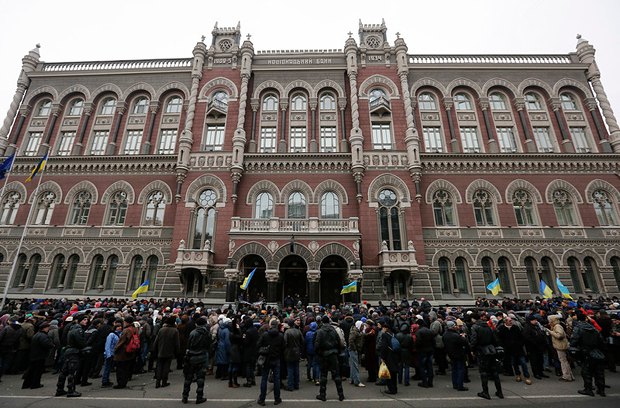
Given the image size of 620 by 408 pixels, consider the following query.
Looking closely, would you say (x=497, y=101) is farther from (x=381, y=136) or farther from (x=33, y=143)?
(x=33, y=143)

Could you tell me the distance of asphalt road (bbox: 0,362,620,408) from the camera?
7796 millimetres

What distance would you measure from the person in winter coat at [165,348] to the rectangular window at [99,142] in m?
26.6

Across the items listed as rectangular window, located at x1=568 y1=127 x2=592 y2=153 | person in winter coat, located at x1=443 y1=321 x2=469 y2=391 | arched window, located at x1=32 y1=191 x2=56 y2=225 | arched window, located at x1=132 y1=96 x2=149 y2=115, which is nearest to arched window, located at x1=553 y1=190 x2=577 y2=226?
rectangular window, located at x1=568 y1=127 x2=592 y2=153

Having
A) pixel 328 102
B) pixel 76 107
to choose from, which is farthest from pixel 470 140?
pixel 76 107

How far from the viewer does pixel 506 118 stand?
1145 inches

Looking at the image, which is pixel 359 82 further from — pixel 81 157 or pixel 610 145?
pixel 81 157

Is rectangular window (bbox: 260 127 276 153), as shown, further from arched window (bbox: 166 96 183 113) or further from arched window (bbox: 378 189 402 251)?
arched window (bbox: 378 189 402 251)

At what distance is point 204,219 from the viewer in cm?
2556

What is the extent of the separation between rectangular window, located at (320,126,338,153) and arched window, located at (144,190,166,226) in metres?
15.5

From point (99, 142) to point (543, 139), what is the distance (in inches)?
1696

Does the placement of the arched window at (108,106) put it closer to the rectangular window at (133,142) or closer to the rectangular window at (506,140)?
the rectangular window at (133,142)

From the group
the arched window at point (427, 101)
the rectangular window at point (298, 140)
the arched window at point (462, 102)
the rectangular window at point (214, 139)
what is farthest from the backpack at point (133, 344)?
the arched window at point (462, 102)

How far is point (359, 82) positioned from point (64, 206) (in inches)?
1174

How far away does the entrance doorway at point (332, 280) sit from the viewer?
79.4 ft
